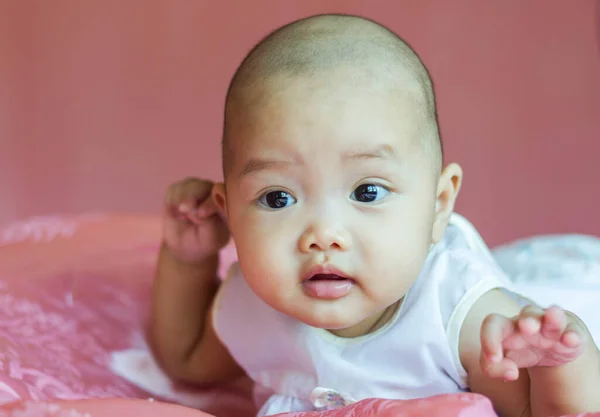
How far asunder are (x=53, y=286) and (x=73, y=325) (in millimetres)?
111

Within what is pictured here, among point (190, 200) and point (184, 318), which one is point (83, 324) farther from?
point (190, 200)

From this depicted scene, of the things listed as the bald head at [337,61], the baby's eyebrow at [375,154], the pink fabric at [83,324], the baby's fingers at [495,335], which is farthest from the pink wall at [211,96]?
the baby's fingers at [495,335]

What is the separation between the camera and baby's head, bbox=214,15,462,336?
2.96 ft

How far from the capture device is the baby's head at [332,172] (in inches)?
35.6

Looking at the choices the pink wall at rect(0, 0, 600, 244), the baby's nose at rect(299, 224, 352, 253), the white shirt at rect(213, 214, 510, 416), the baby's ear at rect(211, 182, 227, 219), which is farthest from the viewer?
the pink wall at rect(0, 0, 600, 244)

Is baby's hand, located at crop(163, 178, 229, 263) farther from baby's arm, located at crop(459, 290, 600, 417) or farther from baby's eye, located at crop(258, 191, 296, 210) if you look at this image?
baby's arm, located at crop(459, 290, 600, 417)

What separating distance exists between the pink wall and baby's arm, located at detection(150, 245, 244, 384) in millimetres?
1135

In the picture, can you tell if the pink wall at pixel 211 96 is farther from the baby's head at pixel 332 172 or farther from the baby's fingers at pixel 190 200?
the baby's head at pixel 332 172

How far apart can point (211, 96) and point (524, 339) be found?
1.74m

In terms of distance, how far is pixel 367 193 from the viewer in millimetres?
925

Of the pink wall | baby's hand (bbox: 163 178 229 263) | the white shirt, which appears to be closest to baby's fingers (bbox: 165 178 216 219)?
baby's hand (bbox: 163 178 229 263)

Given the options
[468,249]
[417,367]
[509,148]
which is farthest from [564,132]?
[417,367]

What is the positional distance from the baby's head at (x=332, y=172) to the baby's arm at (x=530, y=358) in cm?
12

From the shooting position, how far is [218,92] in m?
2.39
